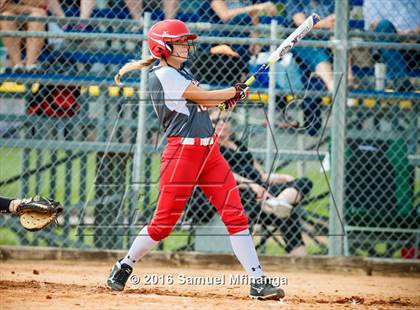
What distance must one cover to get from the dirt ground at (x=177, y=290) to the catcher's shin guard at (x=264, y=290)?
57mm

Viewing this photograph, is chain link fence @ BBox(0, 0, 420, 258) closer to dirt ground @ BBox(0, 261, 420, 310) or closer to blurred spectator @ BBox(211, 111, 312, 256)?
blurred spectator @ BBox(211, 111, 312, 256)

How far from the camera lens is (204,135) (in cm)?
555

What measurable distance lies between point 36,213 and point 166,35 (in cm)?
154

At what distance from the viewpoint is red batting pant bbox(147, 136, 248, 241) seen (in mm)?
5496

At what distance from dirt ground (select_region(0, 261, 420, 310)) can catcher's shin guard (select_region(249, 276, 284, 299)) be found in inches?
2.2

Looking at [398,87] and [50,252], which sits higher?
[398,87]

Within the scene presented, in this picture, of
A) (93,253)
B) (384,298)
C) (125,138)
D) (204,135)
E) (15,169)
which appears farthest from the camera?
(15,169)

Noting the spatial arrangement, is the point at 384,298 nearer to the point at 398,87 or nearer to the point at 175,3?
the point at 398,87

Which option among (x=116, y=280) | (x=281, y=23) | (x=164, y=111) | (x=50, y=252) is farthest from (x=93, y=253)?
(x=281, y=23)

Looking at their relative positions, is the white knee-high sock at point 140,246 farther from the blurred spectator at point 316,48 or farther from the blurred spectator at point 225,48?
the blurred spectator at point 316,48

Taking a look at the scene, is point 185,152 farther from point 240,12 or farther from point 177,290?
point 240,12

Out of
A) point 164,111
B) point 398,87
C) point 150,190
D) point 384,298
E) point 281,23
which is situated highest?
point 281,23

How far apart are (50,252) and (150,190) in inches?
43.6

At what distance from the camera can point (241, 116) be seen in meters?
7.89
